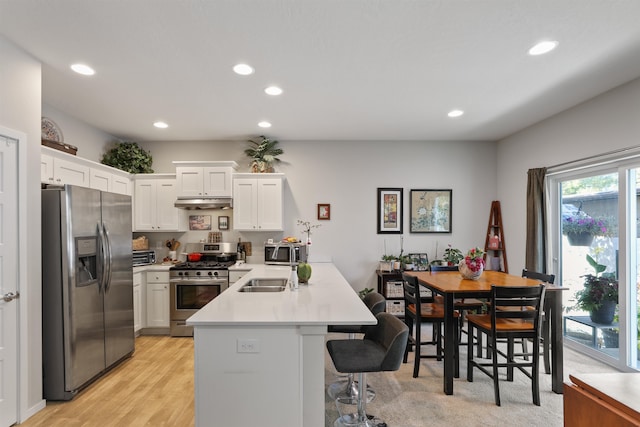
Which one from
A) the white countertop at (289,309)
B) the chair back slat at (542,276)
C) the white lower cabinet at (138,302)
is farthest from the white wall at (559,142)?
the white lower cabinet at (138,302)

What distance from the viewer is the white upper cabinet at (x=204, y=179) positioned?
4.67m

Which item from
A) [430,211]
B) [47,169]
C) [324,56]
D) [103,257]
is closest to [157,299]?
[103,257]

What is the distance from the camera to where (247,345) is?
1978mm

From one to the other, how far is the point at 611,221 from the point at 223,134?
4801 millimetres

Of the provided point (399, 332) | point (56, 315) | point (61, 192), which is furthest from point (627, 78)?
point (56, 315)

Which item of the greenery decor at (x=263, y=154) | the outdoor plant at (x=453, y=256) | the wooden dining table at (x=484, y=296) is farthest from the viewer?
the outdoor plant at (x=453, y=256)

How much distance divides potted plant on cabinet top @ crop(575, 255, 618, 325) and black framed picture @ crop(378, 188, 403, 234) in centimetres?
235

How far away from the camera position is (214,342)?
1.98 meters

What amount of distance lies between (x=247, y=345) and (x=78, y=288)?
1862 mm

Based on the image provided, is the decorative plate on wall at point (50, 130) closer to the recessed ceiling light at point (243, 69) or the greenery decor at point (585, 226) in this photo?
the recessed ceiling light at point (243, 69)

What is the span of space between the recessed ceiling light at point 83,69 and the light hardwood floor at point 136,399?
2759 millimetres

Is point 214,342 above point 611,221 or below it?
below

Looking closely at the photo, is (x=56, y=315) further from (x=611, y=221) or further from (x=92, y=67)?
(x=611, y=221)

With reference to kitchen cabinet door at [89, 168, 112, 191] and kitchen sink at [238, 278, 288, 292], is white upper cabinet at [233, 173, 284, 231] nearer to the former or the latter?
kitchen sink at [238, 278, 288, 292]
